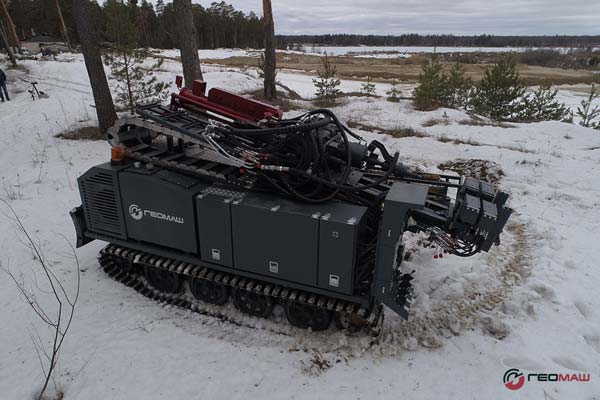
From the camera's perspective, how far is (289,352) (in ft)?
15.6

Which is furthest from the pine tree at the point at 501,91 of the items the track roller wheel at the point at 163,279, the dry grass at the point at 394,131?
the track roller wheel at the point at 163,279

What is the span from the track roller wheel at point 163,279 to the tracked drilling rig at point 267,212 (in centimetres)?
2

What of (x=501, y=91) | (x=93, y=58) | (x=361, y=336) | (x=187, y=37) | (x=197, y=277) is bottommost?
(x=361, y=336)

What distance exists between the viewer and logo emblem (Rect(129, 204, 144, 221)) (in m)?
5.50

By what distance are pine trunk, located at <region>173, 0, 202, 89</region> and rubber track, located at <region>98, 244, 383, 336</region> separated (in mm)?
6615

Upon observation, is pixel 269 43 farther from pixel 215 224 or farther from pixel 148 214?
pixel 215 224

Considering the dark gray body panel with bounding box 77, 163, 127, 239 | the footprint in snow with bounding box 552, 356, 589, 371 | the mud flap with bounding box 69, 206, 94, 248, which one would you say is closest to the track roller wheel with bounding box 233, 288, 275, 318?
the dark gray body panel with bounding box 77, 163, 127, 239

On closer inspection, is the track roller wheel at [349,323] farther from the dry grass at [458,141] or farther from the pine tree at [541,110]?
the pine tree at [541,110]

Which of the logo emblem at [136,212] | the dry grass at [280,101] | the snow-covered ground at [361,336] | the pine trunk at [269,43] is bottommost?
the snow-covered ground at [361,336]

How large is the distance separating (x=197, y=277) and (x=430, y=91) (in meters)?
15.7

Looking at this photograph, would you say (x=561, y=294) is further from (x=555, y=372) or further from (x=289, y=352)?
(x=289, y=352)

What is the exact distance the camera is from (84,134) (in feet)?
39.0

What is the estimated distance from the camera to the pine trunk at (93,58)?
1063 cm

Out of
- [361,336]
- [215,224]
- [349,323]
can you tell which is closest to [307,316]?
[349,323]
